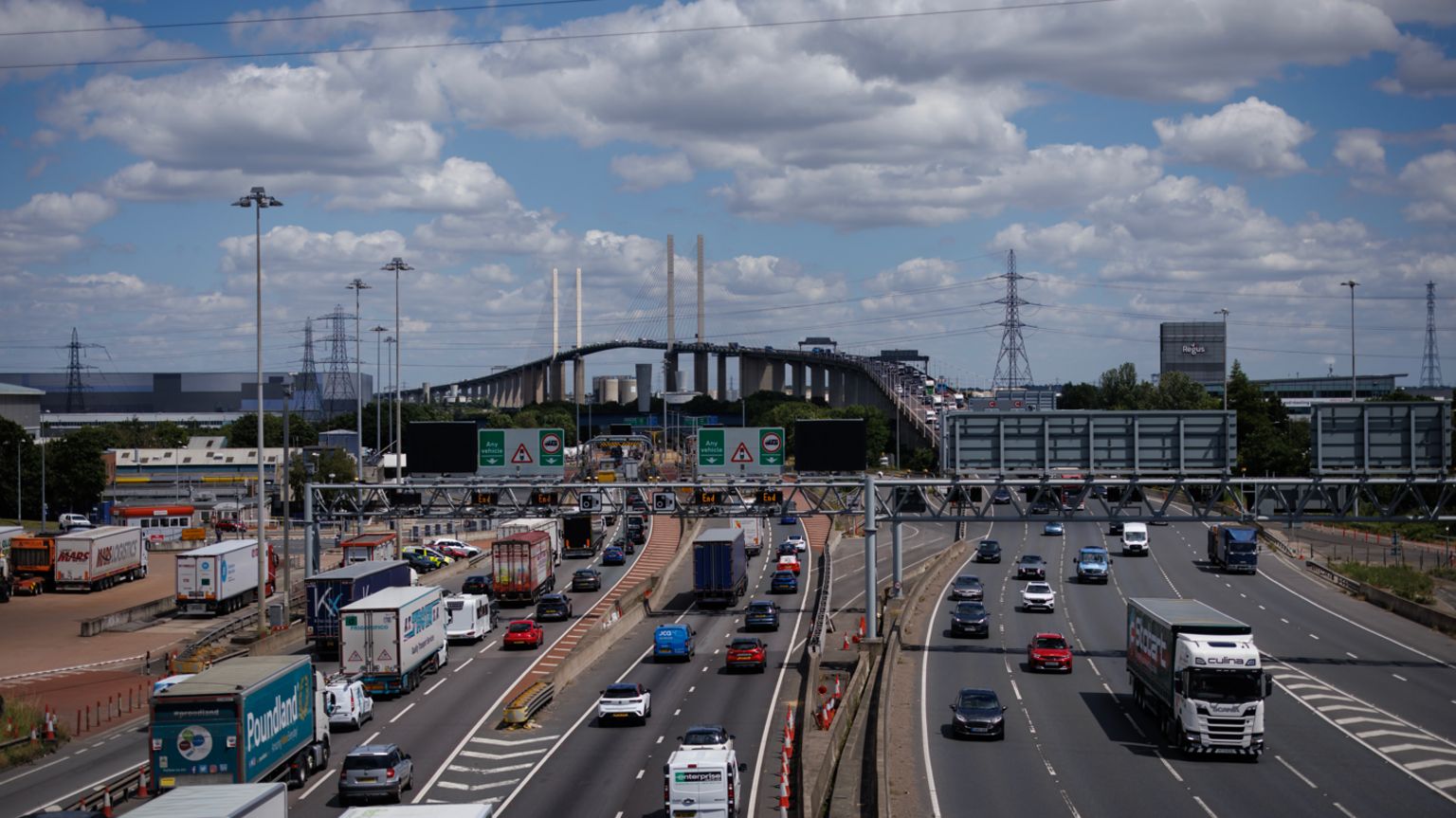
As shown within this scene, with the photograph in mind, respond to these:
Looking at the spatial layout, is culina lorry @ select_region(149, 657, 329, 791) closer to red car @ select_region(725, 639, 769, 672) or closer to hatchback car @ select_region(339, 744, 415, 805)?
hatchback car @ select_region(339, 744, 415, 805)

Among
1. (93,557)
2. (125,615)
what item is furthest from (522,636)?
(93,557)

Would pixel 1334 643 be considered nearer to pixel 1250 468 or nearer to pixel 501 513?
pixel 501 513

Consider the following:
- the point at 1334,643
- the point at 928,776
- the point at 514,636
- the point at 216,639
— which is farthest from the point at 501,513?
the point at 1334,643

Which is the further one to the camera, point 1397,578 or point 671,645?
point 1397,578

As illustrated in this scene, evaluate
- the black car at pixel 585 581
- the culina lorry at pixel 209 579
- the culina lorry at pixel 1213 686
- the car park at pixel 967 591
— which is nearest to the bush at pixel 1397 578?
the car park at pixel 967 591

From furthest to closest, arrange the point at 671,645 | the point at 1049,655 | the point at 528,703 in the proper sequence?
the point at 671,645, the point at 1049,655, the point at 528,703

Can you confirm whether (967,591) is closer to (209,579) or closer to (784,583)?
(784,583)

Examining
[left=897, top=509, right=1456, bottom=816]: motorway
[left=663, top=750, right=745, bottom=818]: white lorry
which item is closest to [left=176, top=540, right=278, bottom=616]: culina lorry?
[left=897, top=509, right=1456, bottom=816]: motorway
